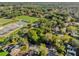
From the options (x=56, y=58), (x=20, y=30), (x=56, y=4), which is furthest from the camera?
(x=56, y=4)

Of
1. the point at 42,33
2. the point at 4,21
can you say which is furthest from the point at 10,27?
the point at 42,33

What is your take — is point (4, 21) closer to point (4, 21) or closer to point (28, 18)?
point (4, 21)

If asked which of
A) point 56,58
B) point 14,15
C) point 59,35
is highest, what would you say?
point 14,15

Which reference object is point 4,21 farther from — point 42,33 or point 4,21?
point 42,33

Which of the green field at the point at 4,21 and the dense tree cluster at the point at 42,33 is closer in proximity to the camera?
the dense tree cluster at the point at 42,33

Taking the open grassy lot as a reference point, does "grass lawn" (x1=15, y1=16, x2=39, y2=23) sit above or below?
above

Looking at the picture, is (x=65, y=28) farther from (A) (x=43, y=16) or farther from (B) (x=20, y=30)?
(B) (x=20, y=30)

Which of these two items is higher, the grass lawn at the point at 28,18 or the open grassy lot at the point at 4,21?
the grass lawn at the point at 28,18

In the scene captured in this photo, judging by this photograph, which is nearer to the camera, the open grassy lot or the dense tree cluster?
the dense tree cluster

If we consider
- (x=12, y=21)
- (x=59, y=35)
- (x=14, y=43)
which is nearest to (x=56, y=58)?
(x=59, y=35)

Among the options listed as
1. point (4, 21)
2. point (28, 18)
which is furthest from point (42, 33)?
point (4, 21)

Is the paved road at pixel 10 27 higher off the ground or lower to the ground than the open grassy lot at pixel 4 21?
lower
